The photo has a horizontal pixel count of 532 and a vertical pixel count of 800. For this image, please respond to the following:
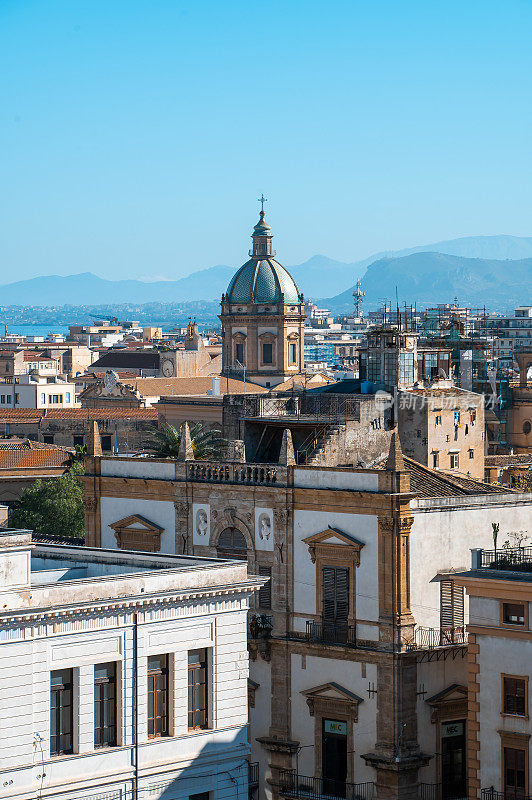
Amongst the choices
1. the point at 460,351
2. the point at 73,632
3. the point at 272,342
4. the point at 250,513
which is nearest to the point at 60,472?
the point at 460,351

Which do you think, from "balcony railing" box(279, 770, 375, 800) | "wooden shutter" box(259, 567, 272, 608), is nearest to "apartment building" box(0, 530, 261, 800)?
"balcony railing" box(279, 770, 375, 800)

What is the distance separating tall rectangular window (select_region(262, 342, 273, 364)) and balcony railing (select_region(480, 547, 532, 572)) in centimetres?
10642

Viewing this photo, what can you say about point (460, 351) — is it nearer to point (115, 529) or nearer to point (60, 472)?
point (60, 472)

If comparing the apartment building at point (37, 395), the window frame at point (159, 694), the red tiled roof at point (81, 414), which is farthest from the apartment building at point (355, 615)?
the apartment building at point (37, 395)

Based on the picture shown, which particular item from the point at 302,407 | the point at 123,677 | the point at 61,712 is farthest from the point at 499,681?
the point at 302,407

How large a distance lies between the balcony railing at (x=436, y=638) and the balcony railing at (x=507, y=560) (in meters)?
3.67

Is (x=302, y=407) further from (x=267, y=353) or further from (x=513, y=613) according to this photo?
(x=267, y=353)

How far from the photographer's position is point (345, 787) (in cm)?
4684

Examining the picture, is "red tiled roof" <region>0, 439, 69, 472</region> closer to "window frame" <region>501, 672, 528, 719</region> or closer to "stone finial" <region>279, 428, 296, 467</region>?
"stone finial" <region>279, 428, 296, 467</region>

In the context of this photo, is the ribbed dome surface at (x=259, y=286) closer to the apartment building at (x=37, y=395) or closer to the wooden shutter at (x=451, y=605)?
the apartment building at (x=37, y=395)

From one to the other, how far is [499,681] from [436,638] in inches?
232

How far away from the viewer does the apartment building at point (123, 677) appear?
3453 cm

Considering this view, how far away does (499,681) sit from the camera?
4088 cm

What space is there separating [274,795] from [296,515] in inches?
306
